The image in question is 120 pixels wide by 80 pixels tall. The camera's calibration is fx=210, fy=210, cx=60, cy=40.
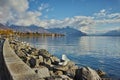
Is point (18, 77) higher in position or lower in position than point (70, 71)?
higher

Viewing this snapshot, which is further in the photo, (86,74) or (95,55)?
(95,55)

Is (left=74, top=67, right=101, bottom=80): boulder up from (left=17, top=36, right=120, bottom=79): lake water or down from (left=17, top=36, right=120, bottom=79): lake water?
up

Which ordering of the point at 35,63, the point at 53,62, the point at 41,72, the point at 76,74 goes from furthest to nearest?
the point at 53,62 < the point at 35,63 < the point at 76,74 < the point at 41,72

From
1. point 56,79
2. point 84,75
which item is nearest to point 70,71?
point 84,75

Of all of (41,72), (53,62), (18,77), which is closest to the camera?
(18,77)

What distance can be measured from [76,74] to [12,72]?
6846 millimetres

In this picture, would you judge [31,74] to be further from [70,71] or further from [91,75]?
[70,71]

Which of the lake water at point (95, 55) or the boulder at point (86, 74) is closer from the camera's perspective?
the boulder at point (86, 74)

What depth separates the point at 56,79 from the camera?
34.2ft

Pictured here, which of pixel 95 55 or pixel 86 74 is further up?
pixel 86 74

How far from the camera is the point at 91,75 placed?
13.1 meters

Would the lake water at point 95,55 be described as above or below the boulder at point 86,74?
below

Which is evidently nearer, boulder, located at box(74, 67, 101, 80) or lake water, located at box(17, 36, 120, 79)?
boulder, located at box(74, 67, 101, 80)

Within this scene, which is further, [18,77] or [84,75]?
[84,75]
